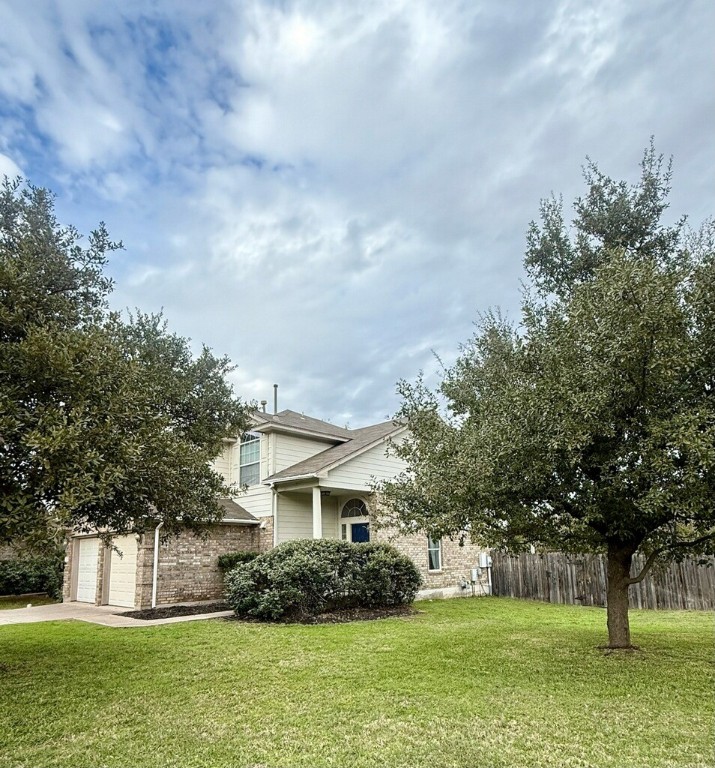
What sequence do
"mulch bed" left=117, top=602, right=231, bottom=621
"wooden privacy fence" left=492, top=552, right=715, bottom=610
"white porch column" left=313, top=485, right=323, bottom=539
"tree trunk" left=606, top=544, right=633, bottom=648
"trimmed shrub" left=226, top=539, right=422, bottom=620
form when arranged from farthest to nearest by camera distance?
"white porch column" left=313, top=485, right=323, bottom=539 < "wooden privacy fence" left=492, top=552, right=715, bottom=610 < "mulch bed" left=117, top=602, right=231, bottom=621 < "trimmed shrub" left=226, top=539, right=422, bottom=620 < "tree trunk" left=606, top=544, right=633, bottom=648

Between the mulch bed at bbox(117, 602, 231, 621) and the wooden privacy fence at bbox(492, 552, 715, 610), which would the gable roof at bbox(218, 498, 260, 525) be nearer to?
the mulch bed at bbox(117, 602, 231, 621)

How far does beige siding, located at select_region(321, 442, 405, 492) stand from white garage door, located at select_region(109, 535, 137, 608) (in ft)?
18.5

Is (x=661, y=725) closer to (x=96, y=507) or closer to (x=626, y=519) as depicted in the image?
(x=626, y=519)

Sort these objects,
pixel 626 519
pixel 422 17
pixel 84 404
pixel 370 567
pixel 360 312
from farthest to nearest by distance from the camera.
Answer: pixel 360 312
pixel 370 567
pixel 422 17
pixel 626 519
pixel 84 404

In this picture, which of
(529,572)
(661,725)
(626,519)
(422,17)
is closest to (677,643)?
(626,519)

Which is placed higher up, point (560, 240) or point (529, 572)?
point (560, 240)

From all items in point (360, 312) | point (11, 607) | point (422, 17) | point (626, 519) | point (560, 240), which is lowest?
point (11, 607)

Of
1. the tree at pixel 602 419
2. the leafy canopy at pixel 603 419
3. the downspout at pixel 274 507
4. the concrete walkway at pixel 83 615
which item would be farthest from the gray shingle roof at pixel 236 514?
the leafy canopy at pixel 603 419

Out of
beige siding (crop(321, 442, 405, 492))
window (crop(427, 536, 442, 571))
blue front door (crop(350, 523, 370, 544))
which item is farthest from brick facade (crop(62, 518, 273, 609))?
window (crop(427, 536, 442, 571))

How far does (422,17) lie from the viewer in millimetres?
8430

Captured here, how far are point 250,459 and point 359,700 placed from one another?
13.1 meters

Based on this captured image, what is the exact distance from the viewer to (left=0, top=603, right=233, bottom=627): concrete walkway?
12000mm

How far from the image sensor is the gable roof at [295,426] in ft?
56.4

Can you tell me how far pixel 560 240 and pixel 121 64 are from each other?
7.70 metres
